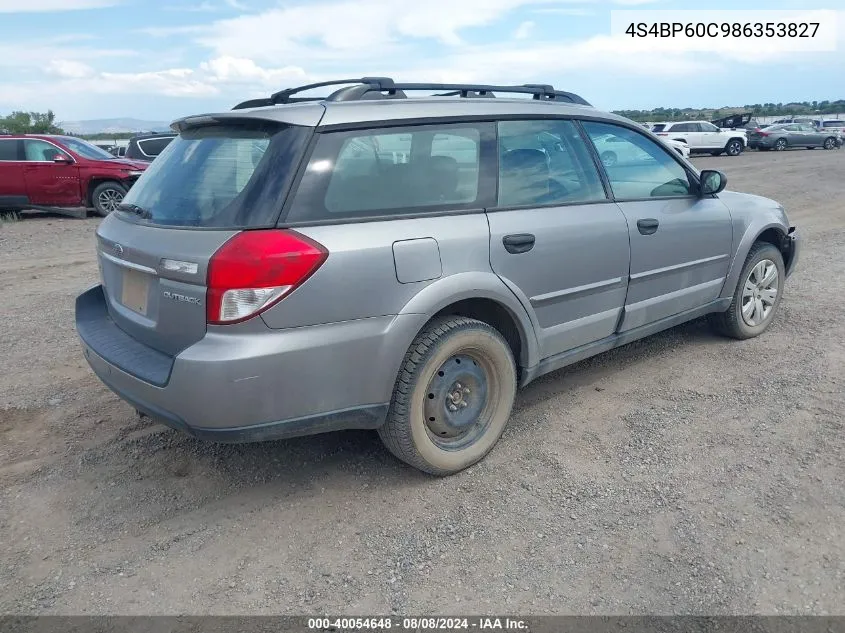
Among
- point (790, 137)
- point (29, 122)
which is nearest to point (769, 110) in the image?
point (790, 137)

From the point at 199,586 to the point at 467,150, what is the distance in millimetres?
2279

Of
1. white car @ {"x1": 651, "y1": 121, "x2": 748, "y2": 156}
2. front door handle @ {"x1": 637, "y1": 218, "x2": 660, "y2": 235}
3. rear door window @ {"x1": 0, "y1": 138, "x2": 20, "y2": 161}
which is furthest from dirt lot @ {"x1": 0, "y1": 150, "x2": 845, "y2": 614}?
white car @ {"x1": 651, "y1": 121, "x2": 748, "y2": 156}

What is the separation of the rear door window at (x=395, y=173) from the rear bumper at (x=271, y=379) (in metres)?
0.51

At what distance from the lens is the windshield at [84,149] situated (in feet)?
39.5

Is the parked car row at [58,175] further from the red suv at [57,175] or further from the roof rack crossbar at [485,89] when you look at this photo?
the roof rack crossbar at [485,89]

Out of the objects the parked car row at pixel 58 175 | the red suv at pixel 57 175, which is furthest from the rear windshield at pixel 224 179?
the red suv at pixel 57 175

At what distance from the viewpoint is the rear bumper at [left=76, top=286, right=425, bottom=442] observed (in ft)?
8.46

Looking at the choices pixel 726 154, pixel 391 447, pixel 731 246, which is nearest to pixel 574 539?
pixel 391 447

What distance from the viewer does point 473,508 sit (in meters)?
3.01

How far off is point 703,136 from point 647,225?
91.0 ft

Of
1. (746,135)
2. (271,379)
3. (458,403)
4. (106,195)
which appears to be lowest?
(458,403)

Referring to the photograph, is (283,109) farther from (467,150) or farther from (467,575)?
(467,575)

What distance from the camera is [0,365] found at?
4.71 meters

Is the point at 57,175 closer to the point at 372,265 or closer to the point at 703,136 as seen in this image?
the point at 372,265
